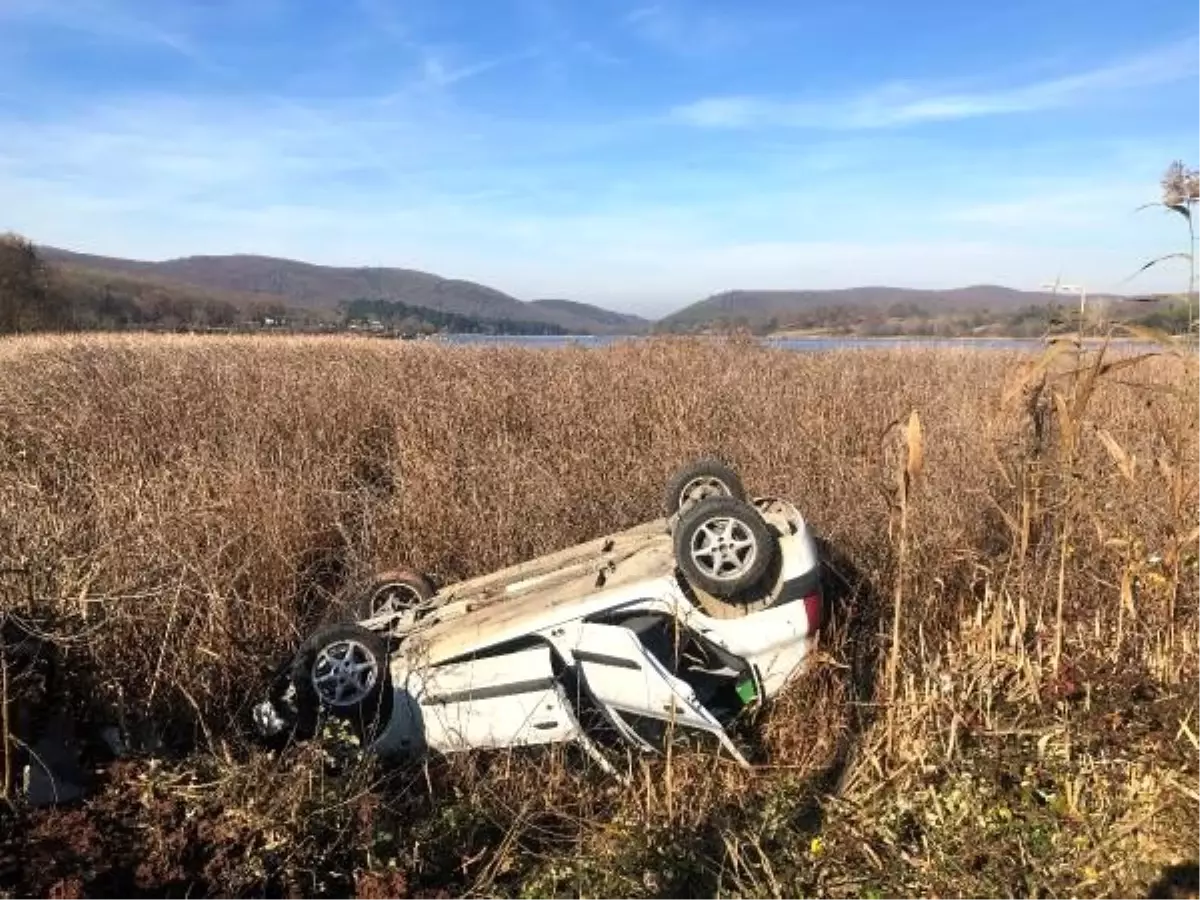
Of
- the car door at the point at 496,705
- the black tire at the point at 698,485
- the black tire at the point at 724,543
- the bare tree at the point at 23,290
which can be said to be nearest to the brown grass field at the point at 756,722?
the car door at the point at 496,705

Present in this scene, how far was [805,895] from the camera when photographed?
272 centimetres

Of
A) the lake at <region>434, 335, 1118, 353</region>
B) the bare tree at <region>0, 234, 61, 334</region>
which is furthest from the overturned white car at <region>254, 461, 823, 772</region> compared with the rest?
the bare tree at <region>0, 234, 61, 334</region>

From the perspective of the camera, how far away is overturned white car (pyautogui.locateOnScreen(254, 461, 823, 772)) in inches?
141

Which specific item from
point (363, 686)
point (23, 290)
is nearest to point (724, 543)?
point (363, 686)

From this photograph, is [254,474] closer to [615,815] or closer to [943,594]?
[615,815]

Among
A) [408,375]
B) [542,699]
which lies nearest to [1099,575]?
[542,699]

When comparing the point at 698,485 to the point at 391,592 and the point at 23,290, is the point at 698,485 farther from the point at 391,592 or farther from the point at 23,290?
the point at 23,290

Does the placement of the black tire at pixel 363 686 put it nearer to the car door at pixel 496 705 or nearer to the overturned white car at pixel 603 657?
the overturned white car at pixel 603 657

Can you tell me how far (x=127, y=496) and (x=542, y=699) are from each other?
2.89 metres

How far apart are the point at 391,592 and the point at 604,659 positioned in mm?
1813

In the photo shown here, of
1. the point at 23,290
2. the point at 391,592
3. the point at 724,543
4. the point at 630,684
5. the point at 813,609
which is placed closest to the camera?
the point at 630,684

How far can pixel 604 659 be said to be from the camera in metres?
3.61

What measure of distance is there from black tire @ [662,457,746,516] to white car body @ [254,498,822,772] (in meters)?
0.99

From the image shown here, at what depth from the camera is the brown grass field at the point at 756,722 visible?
270cm
